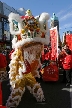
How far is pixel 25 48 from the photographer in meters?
5.46

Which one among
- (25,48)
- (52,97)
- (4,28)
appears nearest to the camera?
(25,48)

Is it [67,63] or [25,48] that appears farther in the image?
[67,63]

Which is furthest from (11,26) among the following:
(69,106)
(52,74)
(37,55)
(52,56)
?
(52,56)

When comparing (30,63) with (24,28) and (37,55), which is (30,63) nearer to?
(37,55)

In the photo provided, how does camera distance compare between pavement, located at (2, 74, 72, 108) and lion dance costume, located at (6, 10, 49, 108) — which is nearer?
lion dance costume, located at (6, 10, 49, 108)

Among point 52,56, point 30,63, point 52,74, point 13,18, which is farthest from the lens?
point 52,56

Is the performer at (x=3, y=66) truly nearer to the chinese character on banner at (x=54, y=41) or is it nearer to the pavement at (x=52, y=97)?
the pavement at (x=52, y=97)

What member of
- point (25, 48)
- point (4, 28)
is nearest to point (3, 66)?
point (25, 48)

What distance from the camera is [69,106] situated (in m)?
5.42

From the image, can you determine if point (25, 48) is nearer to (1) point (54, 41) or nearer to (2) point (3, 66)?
(2) point (3, 66)

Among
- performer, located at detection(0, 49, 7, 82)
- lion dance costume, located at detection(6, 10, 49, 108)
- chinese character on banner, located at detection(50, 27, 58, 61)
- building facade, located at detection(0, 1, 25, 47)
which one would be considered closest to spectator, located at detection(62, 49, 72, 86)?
chinese character on banner, located at detection(50, 27, 58, 61)

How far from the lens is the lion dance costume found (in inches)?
211

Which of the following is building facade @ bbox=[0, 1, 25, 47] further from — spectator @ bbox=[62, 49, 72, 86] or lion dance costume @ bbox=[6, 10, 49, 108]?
lion dance costume @ bbox=[6, 10, 49, 108]

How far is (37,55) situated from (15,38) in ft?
2.42
